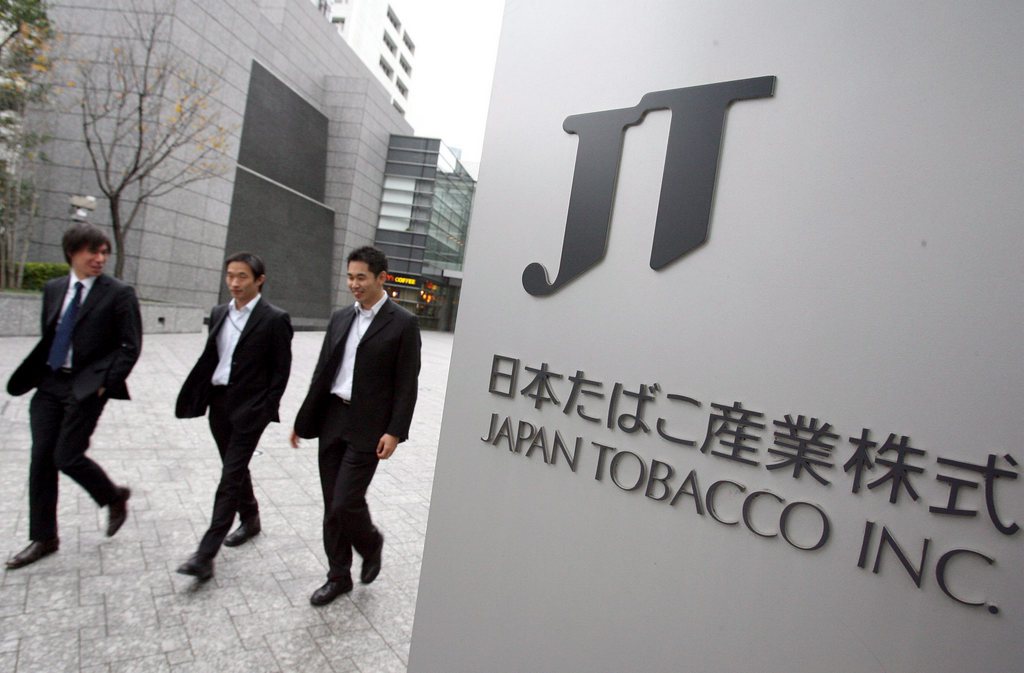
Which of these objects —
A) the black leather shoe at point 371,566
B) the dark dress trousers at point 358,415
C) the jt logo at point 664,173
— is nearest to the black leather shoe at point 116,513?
the dark dress trousers at point 358,415

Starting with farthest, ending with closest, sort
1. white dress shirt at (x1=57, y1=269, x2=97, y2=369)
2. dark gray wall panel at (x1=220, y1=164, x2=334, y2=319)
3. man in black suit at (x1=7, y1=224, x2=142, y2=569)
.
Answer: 1. dark gray wall panel at (x1=220, y1=164, x2=334, y2=319)
2. white dress shirt at (x1=57, y1=269, x2=97, y2=369)
3. man in black suit at (x1=7, y1=224, x2=142, y2=569)

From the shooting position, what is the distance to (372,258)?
11.0ft

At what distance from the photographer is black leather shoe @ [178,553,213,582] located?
10.4 feet

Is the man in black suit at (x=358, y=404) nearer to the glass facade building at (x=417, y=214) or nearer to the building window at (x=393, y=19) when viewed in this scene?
the glass facade building at (x=417, y=214)

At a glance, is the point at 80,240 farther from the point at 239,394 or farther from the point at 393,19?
the point at 393,19

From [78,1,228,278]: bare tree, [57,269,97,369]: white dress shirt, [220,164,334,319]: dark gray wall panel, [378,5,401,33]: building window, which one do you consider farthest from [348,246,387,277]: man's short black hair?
[378,5,401,33]: building window

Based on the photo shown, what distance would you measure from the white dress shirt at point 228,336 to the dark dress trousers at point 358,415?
2.11 feet

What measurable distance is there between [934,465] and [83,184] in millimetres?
19130

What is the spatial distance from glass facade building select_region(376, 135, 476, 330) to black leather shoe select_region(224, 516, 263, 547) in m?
25.8

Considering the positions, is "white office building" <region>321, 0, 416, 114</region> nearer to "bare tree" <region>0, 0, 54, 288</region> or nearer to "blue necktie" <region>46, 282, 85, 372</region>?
"bare tree" <region>0, 0, 54, 288</region>

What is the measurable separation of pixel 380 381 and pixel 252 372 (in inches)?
35.6

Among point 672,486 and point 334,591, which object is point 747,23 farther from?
point 334,591

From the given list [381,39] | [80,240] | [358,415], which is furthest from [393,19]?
[358,415]

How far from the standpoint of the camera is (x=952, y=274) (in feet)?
4.98
